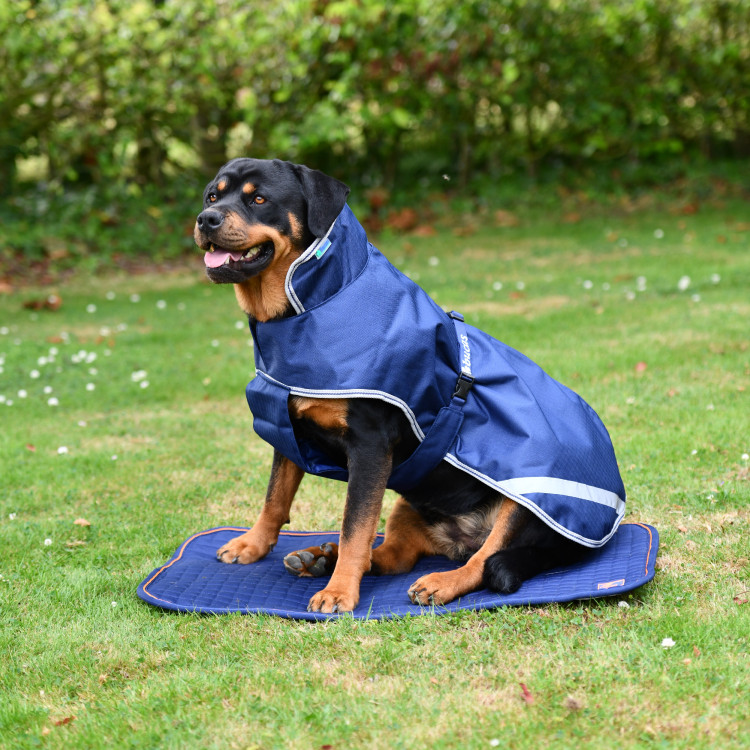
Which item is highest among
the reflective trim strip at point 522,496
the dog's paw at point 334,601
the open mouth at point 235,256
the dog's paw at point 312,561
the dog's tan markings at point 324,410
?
the open mouth at point 235,256

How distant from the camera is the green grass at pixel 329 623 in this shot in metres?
2.83

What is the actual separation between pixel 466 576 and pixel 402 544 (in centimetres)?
49

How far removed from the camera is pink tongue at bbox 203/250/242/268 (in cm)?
357

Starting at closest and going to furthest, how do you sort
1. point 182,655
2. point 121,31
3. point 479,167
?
point 182,655 < point 121,31 < point 479,167

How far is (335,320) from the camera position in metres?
3.55

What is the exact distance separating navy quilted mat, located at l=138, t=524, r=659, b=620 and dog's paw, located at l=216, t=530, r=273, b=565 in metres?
0.04

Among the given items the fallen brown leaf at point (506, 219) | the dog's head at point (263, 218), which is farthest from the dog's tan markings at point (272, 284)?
the fallen brown leaf at point (506, 219)

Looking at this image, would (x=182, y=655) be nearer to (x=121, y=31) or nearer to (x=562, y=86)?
(x=121, y=31)

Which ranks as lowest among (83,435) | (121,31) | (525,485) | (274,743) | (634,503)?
(83,435)

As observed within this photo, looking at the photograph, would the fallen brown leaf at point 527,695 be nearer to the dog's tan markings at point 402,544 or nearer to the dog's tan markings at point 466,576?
the dog's tan markings at point 466,576

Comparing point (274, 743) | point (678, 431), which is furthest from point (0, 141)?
point (274, 743)

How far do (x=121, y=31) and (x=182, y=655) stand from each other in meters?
11.9

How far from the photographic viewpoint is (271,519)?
13.7 ft

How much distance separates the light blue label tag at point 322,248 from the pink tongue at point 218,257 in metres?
0.32
